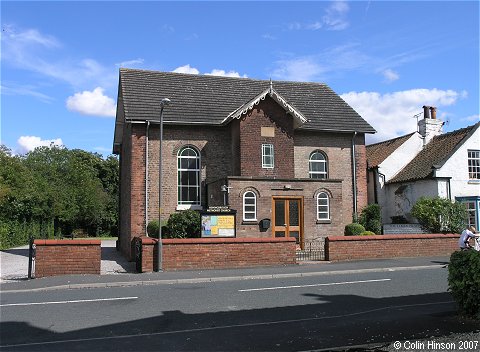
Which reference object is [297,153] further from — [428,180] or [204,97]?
[428,180]

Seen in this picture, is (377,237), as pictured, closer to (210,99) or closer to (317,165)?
(317,165)

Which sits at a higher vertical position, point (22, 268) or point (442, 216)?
point (442, 216)

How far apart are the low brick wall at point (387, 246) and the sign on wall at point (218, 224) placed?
3899 millimetres

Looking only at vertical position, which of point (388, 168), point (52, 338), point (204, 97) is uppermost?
point (204, 97)

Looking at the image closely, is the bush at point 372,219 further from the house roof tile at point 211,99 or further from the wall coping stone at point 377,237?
the house roof tile at point 211,99

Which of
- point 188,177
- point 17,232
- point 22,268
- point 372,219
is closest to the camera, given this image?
point 22,268

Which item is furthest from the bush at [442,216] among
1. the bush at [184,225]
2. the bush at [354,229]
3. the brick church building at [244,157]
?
the bush at [184,225]

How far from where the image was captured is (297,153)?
25.0 meters

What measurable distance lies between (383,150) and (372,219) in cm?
1091

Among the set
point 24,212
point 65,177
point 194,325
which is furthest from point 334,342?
point 65,177

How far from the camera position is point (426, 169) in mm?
28828

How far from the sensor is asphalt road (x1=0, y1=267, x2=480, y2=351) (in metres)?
6.91

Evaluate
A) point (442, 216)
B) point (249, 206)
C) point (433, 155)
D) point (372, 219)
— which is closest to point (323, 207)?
point (372, 219)

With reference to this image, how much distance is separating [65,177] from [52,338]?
2431 inches
